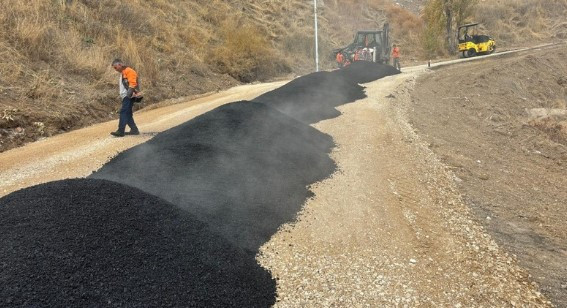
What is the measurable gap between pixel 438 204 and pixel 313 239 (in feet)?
8.82

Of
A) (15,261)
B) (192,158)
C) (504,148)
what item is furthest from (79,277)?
(504,148)

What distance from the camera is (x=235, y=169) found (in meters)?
7.28

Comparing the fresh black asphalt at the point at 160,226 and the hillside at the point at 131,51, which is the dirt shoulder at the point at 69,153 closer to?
the hillside at the point at 131,51

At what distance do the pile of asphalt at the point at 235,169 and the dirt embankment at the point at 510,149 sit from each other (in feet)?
10.5

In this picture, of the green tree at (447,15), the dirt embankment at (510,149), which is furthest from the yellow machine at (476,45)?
the dirt embankment at (510,149)

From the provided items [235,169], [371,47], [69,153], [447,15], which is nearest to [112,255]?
[235,169]

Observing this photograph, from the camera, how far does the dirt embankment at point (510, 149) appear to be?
636cm

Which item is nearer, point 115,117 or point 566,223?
point 566,223

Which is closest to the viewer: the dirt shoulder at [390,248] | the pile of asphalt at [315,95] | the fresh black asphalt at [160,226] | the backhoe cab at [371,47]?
the fresh black asphalt at [160,226]

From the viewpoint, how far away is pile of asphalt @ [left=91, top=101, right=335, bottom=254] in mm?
5988

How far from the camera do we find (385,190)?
7.77 meters

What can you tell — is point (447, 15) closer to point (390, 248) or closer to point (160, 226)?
point (390, 248)

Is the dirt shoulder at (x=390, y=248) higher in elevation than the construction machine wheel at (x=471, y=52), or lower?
lower

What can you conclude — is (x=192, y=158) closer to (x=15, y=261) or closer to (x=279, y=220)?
(x=279, y=220)
